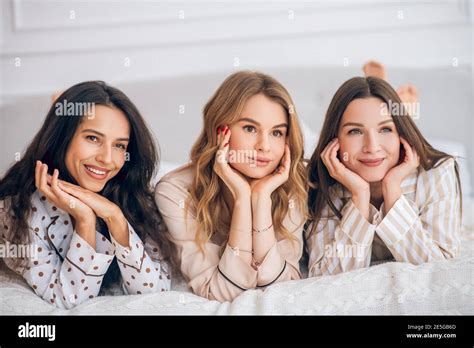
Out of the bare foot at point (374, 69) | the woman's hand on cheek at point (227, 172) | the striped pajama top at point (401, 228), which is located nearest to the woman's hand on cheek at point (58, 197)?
the woman's hand on cheek at point (227, 172)

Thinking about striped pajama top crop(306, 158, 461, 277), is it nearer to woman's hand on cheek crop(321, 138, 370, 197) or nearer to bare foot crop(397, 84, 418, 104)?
woman's hand on cheek crop(321, 138, 370, 197)

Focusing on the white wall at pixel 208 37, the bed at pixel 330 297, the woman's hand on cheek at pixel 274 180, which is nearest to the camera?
the bed at pixel 330 297

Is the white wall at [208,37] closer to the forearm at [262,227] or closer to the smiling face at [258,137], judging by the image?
the smiling face at [258,137]

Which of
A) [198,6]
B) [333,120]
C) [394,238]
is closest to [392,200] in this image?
[394,238]

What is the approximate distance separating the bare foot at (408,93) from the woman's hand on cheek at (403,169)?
15 cm

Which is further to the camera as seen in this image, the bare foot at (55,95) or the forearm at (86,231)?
the bare foot at (55,95)

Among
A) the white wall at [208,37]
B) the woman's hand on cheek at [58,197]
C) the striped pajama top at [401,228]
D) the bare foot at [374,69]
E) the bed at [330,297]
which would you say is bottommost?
the bed at [330,297]

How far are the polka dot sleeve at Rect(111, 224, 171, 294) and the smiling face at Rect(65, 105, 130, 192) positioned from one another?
0.17 meters

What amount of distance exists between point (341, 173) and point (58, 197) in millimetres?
753

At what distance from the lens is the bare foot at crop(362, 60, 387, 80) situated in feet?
5.89

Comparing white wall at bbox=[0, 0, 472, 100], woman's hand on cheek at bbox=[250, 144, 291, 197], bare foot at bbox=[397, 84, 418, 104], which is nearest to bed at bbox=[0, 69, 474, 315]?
woman's hand on cheek at bbox=[250, 144, 291, 197]

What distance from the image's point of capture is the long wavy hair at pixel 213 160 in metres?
1.69
